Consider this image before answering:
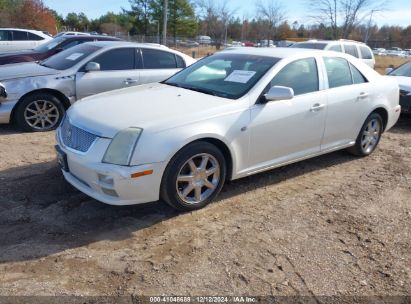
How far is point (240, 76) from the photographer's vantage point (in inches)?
179

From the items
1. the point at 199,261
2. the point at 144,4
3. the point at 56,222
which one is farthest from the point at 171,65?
the point at 144,4

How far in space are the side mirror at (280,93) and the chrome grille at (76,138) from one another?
1.82 metres

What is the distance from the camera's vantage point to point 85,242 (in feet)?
11.2

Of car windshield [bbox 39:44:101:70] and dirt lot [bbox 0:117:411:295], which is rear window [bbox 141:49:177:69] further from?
dirt lot [bbox 0:117:411:295]

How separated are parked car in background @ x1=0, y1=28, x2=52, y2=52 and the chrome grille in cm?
1360

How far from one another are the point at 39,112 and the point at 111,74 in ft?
4.41

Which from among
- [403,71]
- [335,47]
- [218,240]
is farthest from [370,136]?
Answer: [335,47]

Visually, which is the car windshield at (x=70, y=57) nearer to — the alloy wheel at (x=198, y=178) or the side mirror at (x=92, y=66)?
the side mirror at (x=92, y=66)

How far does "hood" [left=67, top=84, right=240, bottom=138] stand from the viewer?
3.66m

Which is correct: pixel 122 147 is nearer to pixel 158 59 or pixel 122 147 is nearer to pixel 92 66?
pixel 92 66

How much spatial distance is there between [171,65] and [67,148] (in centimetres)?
419

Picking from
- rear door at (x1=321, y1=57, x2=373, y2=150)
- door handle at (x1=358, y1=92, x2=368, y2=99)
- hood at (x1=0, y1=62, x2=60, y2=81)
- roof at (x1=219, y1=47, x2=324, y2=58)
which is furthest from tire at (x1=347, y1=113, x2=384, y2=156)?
hood at (x1=0, y1=62, x2=60, y2=81)

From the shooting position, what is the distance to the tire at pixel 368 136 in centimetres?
577

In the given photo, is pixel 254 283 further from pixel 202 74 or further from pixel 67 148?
pixel 202 74
